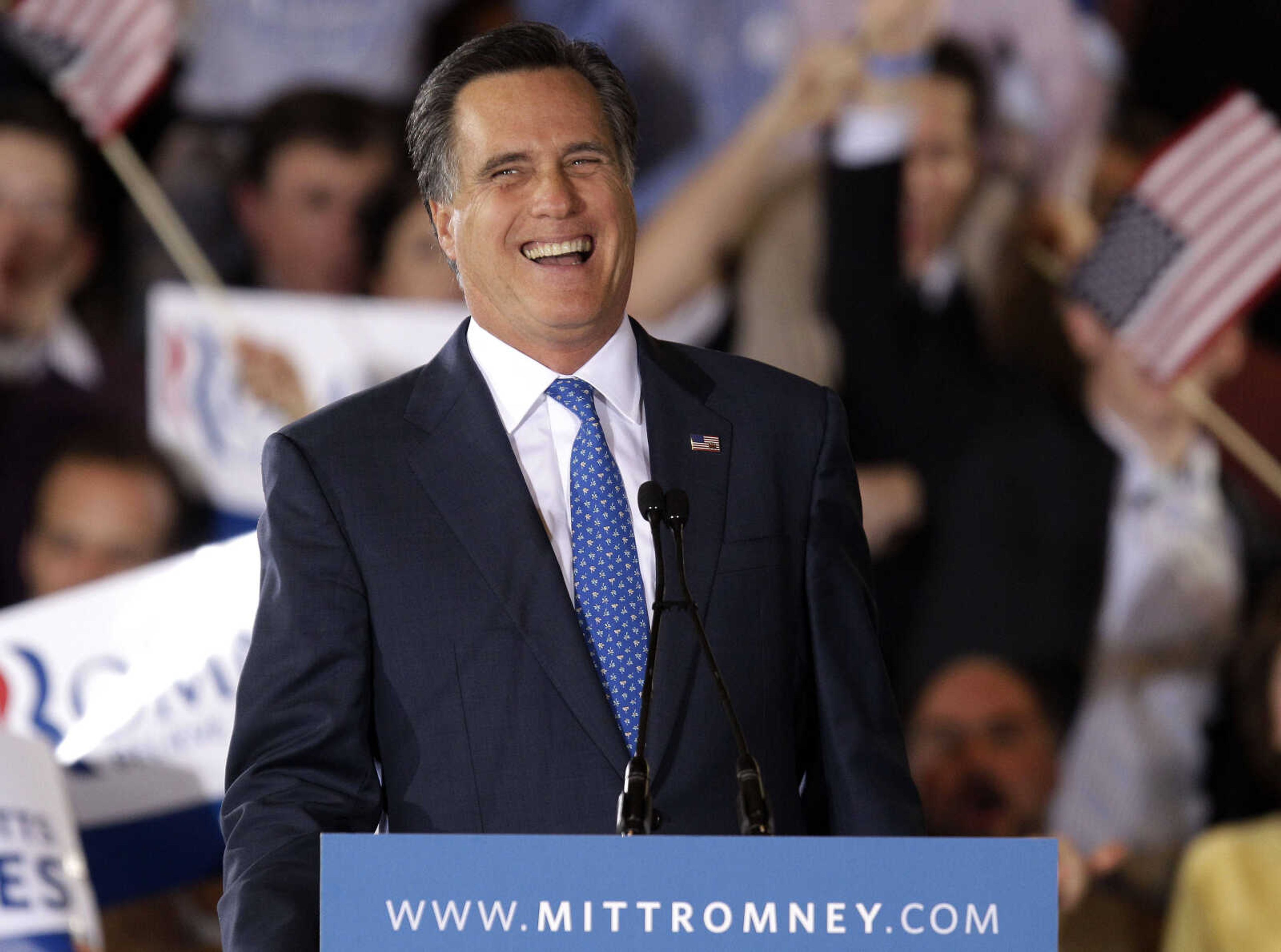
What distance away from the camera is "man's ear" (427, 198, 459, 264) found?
1811 mm

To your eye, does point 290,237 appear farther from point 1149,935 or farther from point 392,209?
point 1149,935

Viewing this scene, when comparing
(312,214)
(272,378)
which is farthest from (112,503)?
(312,214)

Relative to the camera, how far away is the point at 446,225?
183 cm

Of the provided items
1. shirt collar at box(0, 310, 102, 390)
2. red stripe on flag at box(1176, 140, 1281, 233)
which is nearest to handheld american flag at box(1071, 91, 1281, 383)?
red stripe on flag at box(1176, 140, 1281, 233)

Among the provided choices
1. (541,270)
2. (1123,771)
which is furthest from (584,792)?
(1123,771)

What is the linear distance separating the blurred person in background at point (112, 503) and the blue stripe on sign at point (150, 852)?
1011 mm

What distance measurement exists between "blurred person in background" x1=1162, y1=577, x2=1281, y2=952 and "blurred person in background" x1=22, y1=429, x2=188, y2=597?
3.14 metres

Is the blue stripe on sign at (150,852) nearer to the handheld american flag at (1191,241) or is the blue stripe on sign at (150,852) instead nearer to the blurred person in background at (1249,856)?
the blurred person in background at (1249,856)

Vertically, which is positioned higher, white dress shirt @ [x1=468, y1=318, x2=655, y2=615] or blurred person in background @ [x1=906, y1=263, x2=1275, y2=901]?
blurred person in background @ [x1=906, y1=263, x2=1275, y2=901]

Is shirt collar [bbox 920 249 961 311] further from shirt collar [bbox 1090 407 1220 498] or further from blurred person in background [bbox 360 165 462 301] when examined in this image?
blurred person in background [bbox 360 165 462 301]

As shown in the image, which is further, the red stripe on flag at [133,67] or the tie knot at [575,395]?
the red stripe on flag at [133,67]

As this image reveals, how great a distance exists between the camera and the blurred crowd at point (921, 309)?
4828 millimetres

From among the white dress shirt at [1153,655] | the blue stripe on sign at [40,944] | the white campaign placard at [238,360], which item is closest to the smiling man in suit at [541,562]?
the blue stripe on sign at [40,944]

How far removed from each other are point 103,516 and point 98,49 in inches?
54.6
